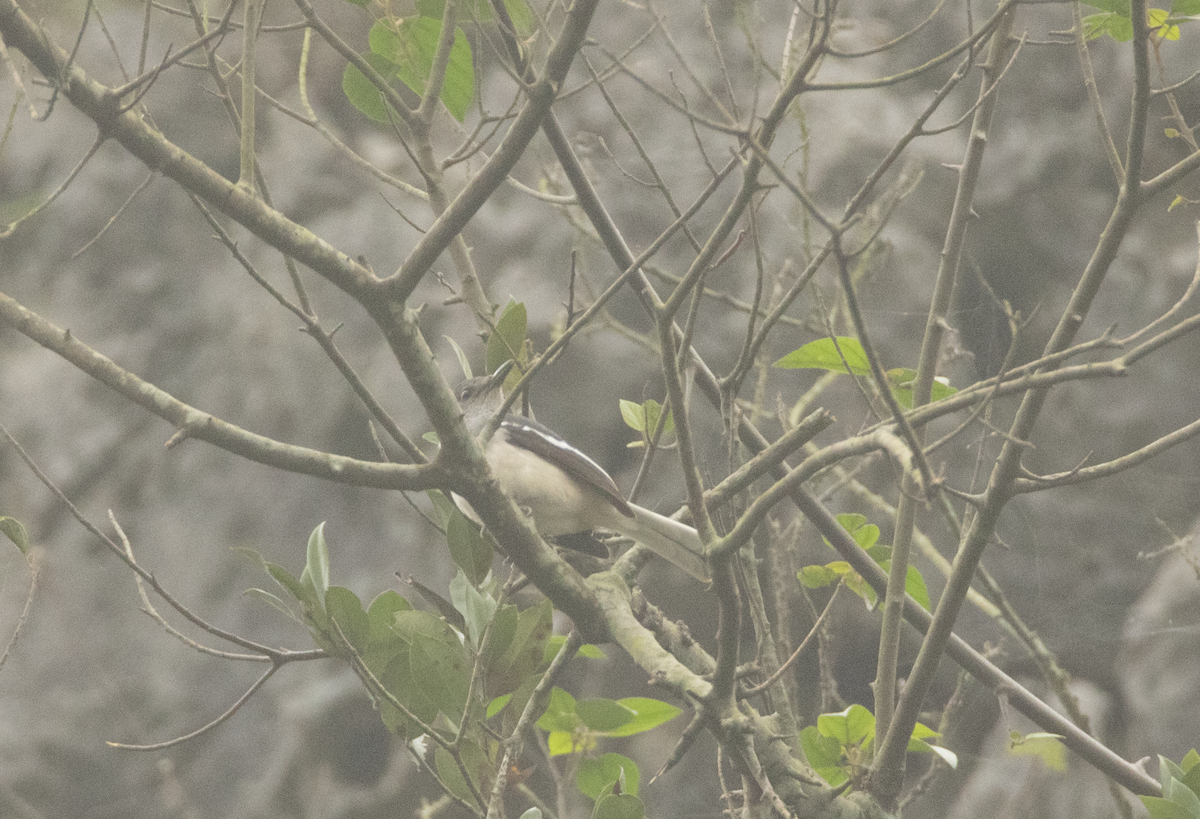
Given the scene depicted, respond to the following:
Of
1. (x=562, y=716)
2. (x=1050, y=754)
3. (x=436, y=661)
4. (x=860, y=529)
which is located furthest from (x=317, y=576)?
(x=1050, y=754)

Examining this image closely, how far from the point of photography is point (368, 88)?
1.90m

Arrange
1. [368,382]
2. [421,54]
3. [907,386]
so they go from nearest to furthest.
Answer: [421,54], [907,386], [368,382]

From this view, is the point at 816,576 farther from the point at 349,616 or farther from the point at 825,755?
the point at 349,616

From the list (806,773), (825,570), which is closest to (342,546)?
(825,570)

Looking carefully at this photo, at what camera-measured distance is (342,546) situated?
5184mm

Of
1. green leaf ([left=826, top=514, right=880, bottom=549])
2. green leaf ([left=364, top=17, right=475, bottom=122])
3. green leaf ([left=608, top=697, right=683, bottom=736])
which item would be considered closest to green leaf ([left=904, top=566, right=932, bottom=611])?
green leaf ([left=826, top=514, right=880, bottom=549])

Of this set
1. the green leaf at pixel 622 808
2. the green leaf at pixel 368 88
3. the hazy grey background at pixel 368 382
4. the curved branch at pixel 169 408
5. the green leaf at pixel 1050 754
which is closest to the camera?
the curved branch at pixel 169 408

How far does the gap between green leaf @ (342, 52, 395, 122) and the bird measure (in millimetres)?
589

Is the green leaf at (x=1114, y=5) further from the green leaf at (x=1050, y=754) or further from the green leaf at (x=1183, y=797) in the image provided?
the green leaf at (x=1050, y=754)

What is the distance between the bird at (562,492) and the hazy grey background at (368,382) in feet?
7.11

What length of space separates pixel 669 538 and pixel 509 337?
568 millimetres

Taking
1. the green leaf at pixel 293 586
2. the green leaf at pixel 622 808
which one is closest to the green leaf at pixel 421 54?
the green leaf at pixel 293 586

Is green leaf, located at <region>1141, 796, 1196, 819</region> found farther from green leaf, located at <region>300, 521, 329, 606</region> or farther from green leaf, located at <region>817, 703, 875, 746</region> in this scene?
green leaf, located at <region>300, 521, 329, 606</region>

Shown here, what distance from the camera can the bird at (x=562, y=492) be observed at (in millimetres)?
2135
